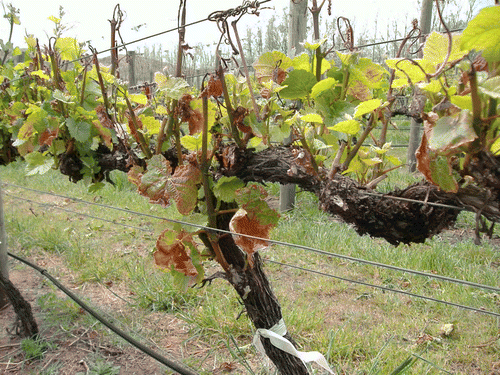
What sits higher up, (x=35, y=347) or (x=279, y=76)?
(x=279, y=76)

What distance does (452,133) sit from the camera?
0.50 metres

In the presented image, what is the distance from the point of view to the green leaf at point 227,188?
0.91 meters

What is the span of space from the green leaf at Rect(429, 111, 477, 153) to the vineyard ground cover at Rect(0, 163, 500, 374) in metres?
1.43

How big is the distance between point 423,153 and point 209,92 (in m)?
0.46

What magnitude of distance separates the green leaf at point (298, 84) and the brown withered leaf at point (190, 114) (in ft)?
0.65

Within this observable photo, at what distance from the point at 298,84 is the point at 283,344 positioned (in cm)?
72

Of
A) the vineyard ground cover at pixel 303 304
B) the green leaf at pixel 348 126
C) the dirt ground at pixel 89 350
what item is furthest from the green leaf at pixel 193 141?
the dirt ground at pixel 89 350

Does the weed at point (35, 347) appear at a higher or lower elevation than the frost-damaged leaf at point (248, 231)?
lower

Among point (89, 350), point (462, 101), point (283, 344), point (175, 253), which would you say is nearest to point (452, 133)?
point (462, 101)

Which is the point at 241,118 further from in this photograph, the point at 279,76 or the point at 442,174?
the point at 442,174

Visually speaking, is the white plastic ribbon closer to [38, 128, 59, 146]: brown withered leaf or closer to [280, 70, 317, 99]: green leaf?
[280, 70, 317, 99]: green leaf

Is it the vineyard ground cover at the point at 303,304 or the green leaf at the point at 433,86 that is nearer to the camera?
the green leaf at the point at 433,86

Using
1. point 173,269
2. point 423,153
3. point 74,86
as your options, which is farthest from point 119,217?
point 423,153

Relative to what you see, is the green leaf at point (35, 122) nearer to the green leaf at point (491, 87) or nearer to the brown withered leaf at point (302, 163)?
the brown withered leaf at point (302, 163)
